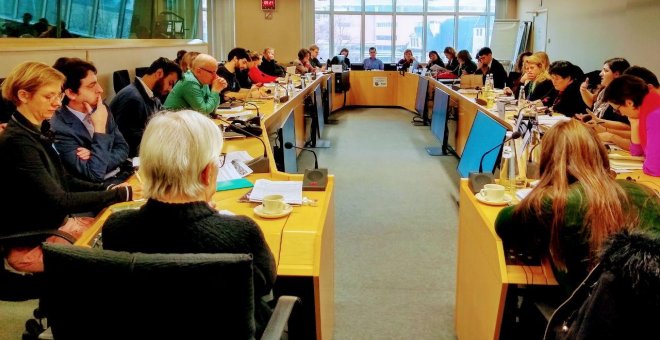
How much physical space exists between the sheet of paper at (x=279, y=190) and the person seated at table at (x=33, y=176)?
49cm

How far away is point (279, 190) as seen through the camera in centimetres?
230

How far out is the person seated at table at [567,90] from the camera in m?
4.82

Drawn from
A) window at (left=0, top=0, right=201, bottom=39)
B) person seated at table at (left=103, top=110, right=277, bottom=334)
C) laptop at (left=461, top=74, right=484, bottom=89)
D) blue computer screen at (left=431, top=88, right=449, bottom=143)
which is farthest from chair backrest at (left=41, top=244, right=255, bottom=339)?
laptop at (left=461, top=74, right=484, bottom=89)

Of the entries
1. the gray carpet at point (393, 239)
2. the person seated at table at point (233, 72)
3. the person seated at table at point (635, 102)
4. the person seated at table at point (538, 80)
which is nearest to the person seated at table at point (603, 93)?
the person seated at table at point (538, 80)

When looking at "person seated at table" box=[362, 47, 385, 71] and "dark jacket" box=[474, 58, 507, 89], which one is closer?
"dark jacket" box=[474, 58, 507, 89]

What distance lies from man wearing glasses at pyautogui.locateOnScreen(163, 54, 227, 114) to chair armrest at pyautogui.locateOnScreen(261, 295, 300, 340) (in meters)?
2.67

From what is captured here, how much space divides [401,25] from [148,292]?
12.9m

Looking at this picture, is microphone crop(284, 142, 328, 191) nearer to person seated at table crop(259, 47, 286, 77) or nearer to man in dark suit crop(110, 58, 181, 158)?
man in dark suit crop(110, 58, 181, 158)

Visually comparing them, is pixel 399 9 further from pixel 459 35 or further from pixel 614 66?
pixel 614 66

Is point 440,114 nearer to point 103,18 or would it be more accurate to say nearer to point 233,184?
point 103,18

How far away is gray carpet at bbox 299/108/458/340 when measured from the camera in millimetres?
2816

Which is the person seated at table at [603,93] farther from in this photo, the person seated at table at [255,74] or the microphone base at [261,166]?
the person seated at table at [255,74]

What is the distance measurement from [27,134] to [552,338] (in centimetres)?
188

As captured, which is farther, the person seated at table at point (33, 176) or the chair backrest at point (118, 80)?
the chair backrest at point (118, 80)
